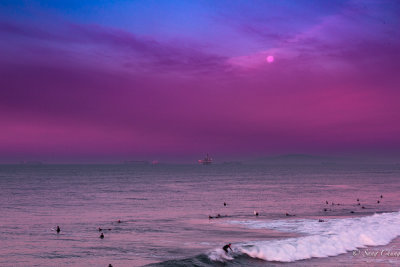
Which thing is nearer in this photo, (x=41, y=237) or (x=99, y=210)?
(x=41, y=237)

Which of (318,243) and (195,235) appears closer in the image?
(318,243)

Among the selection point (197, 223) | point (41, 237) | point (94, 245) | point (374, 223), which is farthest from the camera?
point (197, 223)

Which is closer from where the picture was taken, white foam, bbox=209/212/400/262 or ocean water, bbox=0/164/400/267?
ocean water, bbox=0/164/400/267

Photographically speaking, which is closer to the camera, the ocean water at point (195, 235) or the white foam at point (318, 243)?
the ocean water at point (195, 235)

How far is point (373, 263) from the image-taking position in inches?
1189

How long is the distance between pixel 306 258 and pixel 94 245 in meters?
20.6

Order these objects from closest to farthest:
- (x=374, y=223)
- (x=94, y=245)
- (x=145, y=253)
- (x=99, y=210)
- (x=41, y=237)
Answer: (x=145, y=253) < (x=94, y=245) < (x=41, y=237) < (x=374, y=223) < (x=99, y=210)

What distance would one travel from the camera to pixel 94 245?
136ft

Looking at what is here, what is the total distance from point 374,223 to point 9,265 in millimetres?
40025

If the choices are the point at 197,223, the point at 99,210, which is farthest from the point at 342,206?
the point at 99,210

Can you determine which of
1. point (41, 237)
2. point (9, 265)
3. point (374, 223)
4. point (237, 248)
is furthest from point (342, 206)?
point (9, 265)

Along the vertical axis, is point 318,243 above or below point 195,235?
above

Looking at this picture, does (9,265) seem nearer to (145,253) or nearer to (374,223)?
(145,253)

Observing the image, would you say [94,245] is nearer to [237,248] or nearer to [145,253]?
[145,253]
